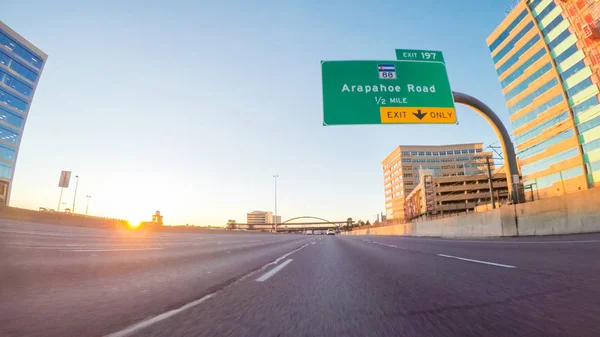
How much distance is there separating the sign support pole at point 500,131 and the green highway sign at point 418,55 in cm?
190

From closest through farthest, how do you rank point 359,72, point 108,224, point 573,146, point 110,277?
point 110,277, point 359,72, point 108,224, point 573,146

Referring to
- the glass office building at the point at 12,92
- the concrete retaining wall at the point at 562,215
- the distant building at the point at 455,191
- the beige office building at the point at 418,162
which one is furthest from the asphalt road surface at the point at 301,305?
the beige office building at the point at 418,162

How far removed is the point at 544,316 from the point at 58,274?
193 inches

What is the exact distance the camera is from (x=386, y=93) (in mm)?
13445

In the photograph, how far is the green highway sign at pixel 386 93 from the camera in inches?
520

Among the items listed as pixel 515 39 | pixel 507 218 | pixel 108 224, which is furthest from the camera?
pixel 515 39

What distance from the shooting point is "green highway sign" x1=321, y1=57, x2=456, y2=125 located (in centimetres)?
1321

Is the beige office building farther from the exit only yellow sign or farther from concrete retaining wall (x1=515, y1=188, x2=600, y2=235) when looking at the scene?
the exit only yellow sign

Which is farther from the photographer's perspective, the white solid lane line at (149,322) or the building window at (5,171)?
the building window at (5,171)

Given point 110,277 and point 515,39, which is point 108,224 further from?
point 515,39

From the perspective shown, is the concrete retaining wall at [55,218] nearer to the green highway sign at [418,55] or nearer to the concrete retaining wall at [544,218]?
the green highway sign at [418,55]

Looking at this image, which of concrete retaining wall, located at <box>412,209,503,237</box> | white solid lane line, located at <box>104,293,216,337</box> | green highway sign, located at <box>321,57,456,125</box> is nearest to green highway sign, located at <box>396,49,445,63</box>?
green highway sign, located at <box>321,57,456,125</box>

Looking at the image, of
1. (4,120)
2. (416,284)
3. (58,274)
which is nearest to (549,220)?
(416,284)

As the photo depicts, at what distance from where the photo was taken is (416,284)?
3227 mm
